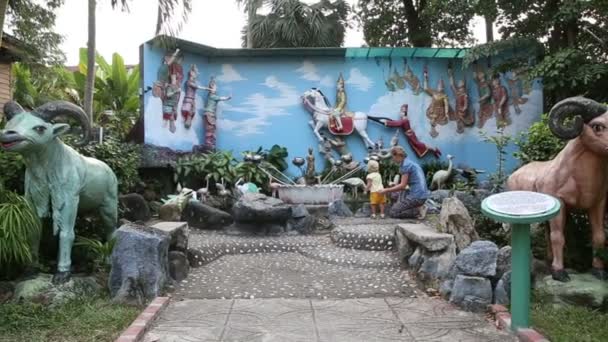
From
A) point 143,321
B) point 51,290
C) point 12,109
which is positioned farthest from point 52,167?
point 143,321

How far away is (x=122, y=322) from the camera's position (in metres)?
4.49

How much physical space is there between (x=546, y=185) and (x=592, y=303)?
1285 millimetres

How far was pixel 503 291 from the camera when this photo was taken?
4988mm

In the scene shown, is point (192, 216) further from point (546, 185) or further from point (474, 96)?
point (474, 96)

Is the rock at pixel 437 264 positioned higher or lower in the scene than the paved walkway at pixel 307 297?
higher

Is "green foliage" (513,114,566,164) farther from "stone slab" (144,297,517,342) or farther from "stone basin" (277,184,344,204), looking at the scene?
"stone basin" (277,184,344,204)

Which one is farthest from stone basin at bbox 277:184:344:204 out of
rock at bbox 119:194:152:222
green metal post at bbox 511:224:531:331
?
green metal post at bbox 511:224:531:331

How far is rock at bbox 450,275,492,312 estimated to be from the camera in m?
5.00

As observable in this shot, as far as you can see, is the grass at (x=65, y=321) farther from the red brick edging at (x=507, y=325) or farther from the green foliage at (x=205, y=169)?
the green foliage at (x=205, y=169)

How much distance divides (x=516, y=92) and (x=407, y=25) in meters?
5.02

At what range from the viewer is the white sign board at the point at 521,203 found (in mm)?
4227

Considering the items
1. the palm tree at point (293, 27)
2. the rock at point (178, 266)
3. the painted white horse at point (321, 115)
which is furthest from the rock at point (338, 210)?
the palm tree at point (293, 27)

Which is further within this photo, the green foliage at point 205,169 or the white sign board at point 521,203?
the green foliage at point 205,169

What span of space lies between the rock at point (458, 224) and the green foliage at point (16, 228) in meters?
4.81
